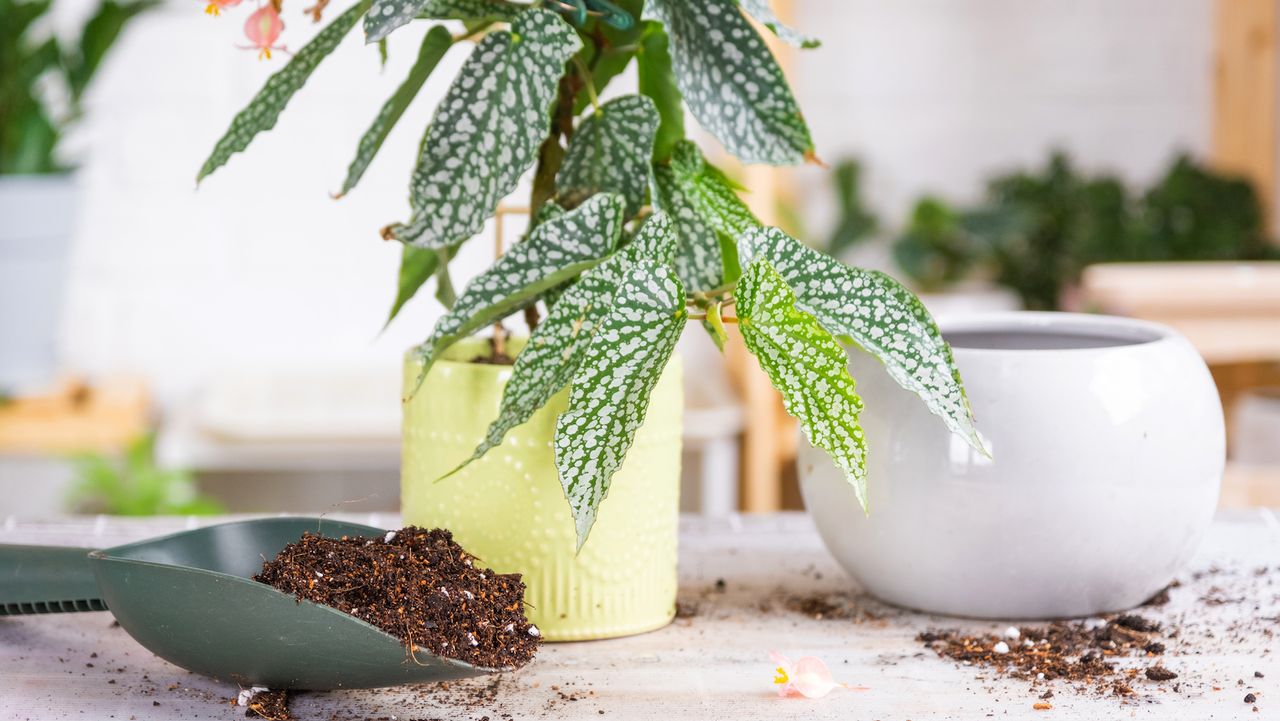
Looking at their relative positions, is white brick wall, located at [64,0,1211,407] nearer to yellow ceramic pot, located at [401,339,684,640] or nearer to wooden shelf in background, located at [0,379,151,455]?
wooden shelf in background, located at [0,379,151,455]

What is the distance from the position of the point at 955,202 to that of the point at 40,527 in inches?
81.7

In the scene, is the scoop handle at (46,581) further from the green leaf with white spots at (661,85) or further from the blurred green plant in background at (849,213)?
the blurred green plant in background at (849,213)

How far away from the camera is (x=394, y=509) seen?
2.02 m

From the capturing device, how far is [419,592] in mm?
526

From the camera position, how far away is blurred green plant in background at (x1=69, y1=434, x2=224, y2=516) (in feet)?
5.21

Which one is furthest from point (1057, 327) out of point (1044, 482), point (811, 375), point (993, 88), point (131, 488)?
point (993, 88)

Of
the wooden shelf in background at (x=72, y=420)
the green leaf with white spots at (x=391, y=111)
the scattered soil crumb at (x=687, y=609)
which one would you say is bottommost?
the wooden shelf in background at (x=72, y=420)

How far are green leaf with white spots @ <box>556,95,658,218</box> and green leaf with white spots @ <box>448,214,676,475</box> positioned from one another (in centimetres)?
7

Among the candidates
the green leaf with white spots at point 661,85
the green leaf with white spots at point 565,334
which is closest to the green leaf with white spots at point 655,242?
the green leaf with white spots at point 565,334

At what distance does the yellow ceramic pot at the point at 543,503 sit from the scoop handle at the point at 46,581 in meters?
0.16

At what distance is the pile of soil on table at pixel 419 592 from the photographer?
0.51 meters

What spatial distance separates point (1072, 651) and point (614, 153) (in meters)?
0.32

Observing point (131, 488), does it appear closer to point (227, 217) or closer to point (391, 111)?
point (227, 217)

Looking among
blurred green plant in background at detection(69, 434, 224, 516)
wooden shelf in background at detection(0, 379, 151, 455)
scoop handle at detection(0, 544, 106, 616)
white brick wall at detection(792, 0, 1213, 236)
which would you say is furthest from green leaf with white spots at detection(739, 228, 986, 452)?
white brick wall at detection(792, 0, 1213, 236)
